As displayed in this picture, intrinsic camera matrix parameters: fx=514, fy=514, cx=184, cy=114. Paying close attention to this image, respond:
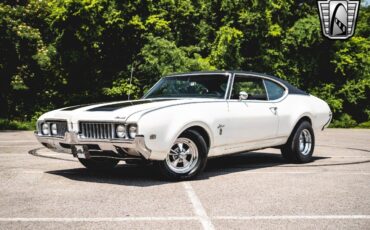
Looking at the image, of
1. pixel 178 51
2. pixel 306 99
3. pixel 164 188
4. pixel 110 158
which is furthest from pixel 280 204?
pixel 178 51

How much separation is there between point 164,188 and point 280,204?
4.97ft

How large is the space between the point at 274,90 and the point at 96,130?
11.4 feet

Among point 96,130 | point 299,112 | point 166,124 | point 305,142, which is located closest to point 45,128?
point 96,130

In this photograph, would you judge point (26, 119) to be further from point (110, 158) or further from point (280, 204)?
point (280, 204)

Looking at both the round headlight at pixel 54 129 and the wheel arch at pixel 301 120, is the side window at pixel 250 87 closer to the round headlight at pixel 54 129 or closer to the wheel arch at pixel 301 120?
the wheel arch at pixel 301 120

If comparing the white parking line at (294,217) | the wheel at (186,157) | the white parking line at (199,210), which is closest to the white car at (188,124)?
the wheel at (186,157)

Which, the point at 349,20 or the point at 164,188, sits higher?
A: the point at 349,20

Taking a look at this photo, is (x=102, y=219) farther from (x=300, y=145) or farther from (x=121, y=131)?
(x=300, y=145)

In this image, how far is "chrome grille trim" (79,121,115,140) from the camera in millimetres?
6199

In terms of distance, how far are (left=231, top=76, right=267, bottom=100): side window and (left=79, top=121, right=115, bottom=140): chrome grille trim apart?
2.15 metres

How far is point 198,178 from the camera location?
6.99m

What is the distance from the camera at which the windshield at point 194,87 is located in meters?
7.52

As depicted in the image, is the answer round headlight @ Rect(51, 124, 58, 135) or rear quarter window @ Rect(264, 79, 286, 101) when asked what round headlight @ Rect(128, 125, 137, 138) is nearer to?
round headlight @ Rect(51, 124, 58, 135)

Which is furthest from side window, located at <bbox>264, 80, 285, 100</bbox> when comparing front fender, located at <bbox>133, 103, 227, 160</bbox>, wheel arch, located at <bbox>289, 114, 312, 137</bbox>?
front fender, located at <bbox>133, 103, 227, 160</bbox>
